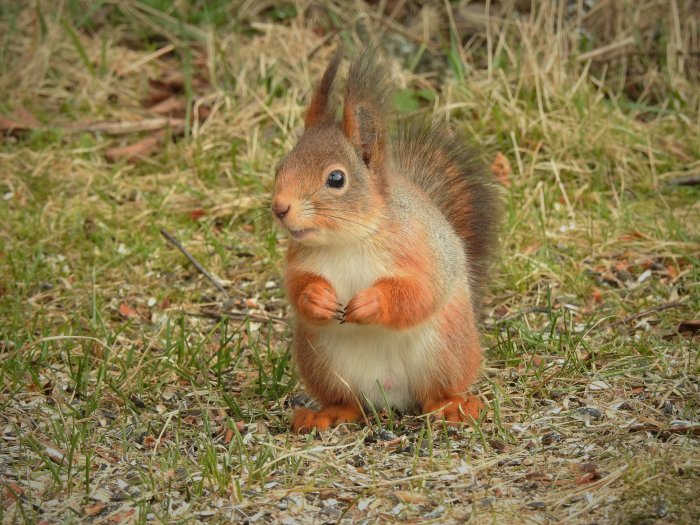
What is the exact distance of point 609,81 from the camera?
498cm

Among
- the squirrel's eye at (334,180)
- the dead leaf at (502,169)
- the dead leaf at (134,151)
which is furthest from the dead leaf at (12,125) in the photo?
the squirrel's eye at (334,180)

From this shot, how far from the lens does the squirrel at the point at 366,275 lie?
98.9 inches

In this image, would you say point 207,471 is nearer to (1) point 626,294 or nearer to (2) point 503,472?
(2) point 503,472

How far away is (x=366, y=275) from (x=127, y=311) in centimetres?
134

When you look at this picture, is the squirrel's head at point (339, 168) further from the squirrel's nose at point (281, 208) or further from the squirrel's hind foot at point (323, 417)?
the squirrel's hind foot at point (323, 417)

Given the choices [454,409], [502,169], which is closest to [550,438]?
[454,409]

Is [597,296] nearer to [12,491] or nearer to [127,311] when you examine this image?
[127,311]

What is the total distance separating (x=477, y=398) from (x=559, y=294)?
3.02 ft

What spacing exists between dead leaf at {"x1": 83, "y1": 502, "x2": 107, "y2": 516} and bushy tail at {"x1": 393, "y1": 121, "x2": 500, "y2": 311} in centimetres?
125

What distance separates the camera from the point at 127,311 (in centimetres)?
363

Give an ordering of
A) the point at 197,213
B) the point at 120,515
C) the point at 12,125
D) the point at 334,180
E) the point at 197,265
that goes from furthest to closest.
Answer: the point at 12,125 → the point at 197,213 → the point at 197,265 → the point at 334,180 → the point at 120,515

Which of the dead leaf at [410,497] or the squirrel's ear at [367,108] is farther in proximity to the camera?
the squirrel's ear at [367,108]

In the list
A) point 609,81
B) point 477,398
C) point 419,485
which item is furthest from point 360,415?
point 609,81

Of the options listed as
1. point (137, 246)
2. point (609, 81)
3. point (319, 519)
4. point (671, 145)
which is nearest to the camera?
point (319, 519)
